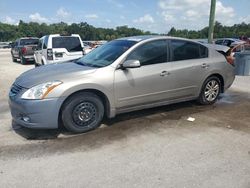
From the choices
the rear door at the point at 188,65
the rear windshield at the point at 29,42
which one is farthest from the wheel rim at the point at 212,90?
the rear windshield at the point at 29,42

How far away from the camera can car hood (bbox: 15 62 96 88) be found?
4961 millimetres

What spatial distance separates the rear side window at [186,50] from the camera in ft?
20.3

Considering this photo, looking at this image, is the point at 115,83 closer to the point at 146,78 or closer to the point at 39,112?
the point at 146,78

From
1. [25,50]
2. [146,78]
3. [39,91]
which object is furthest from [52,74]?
[25,50]

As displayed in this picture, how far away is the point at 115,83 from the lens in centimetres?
529

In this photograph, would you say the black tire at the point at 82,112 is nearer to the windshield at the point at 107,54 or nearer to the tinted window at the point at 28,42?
the windshield at the point at 107,54

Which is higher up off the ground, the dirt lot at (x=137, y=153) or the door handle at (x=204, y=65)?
the door handle at (x=204, y=65)

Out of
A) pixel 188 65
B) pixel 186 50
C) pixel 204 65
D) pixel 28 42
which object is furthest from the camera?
pixel 28 42

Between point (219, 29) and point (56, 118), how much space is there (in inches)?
2013

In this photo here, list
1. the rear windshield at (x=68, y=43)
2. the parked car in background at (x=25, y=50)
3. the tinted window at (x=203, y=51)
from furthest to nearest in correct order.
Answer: the parked car in background at (x=25, y=50) < the rear windshield at (x=68, y=43) < the tinted window at (x=203, y=51)

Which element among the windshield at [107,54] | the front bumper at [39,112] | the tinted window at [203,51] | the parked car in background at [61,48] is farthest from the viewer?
the parked car in background at [61,48]

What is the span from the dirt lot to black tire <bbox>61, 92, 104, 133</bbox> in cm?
16

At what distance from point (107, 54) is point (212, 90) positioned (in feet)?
Answer: 8.73

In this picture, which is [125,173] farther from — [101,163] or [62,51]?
[62,51]
